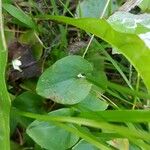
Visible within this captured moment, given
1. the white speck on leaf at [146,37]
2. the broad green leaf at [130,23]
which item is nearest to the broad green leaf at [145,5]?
the broad green leaf at [130,23]

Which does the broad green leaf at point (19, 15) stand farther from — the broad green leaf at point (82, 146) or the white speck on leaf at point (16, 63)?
the broad green leaf at point (82, 146)

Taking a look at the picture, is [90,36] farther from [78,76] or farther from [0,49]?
[0,49]

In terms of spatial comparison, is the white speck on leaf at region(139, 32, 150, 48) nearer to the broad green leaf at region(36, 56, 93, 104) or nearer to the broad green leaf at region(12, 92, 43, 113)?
the broad green leaf at region(36, 56, 93, 104)

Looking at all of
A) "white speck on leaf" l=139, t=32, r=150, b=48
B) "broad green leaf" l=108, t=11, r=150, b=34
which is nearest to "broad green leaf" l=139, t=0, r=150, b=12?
"broad green leaf" l=108, t=11, r=150, b=34

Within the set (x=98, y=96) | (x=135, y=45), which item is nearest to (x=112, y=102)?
(x=98, y=96)

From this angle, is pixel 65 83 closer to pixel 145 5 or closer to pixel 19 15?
pixel 19 15

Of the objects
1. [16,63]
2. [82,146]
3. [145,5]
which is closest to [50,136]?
[82,146]
